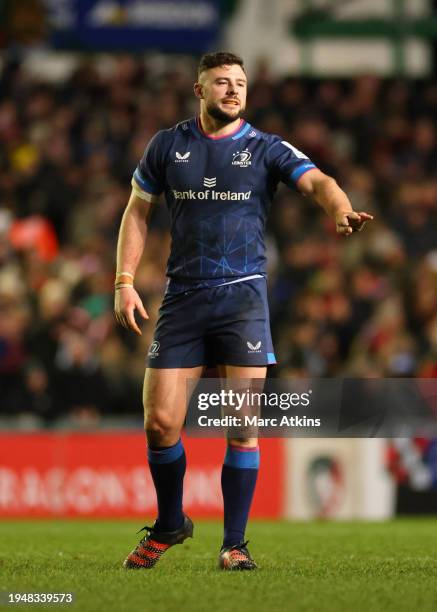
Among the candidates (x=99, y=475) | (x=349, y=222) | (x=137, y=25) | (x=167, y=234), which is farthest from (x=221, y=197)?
(x=137, y=25)

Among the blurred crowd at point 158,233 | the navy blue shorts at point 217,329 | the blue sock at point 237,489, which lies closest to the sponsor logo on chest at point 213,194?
the navy blue shorts at point 217,329

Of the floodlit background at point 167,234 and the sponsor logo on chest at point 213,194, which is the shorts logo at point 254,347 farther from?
the floodlit background at point 167,234

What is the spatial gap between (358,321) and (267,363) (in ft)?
25.7

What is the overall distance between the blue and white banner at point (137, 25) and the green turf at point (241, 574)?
11.7m

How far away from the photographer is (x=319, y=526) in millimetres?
11539

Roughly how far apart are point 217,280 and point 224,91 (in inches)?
34.1

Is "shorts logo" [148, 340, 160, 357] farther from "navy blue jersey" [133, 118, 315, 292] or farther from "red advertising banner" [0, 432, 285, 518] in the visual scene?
"red advertising banner" [0, 432, 285, 518]

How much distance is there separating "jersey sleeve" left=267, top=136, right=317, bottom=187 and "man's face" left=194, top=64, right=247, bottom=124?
0.81ft

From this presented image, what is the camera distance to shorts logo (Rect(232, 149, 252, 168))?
685cm

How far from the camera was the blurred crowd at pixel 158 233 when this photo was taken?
45.6 feet

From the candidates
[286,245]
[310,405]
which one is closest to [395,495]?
[286,245]

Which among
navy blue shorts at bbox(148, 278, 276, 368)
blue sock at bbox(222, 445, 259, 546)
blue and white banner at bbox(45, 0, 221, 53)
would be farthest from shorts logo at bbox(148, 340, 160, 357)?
blue and white banner at bbox(45, 0, 221, 53)

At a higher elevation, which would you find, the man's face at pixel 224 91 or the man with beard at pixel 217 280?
the man's face at pixel 224 91

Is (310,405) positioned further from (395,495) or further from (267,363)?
(395,495)
